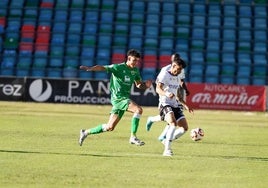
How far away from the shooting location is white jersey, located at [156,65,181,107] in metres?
15.5

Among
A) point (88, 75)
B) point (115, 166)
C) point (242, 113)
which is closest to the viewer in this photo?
point (115, 166)

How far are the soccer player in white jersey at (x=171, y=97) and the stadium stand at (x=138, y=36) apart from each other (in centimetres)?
2543

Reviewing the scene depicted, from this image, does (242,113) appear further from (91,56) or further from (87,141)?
(87,141)

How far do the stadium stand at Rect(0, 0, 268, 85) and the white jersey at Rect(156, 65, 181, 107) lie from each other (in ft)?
83.8

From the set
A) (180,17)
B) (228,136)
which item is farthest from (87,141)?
(180,17)

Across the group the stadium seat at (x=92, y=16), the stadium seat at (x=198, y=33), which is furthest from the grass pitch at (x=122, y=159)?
the stadium seat at (x=92, y=16)

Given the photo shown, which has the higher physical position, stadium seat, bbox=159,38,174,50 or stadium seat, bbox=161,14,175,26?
stadium seat, bbox=161,14,175,26

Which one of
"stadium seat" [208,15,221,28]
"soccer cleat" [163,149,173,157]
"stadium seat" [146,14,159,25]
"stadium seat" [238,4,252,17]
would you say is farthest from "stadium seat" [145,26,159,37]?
"soccer cleat" [163,149,173,157]

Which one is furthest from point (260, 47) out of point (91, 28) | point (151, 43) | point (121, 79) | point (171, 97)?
point (171, 97)

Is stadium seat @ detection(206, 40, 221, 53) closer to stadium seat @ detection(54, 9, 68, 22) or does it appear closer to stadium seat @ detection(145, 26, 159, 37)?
stadium seat @ detection(145, 26, 159, 37)

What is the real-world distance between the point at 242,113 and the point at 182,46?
8.61 metres

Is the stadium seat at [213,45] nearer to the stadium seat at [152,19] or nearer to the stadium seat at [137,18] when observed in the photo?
the stadium seat at [152,19]

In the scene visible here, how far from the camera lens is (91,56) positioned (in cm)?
4266

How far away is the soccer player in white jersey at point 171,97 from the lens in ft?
49.3
